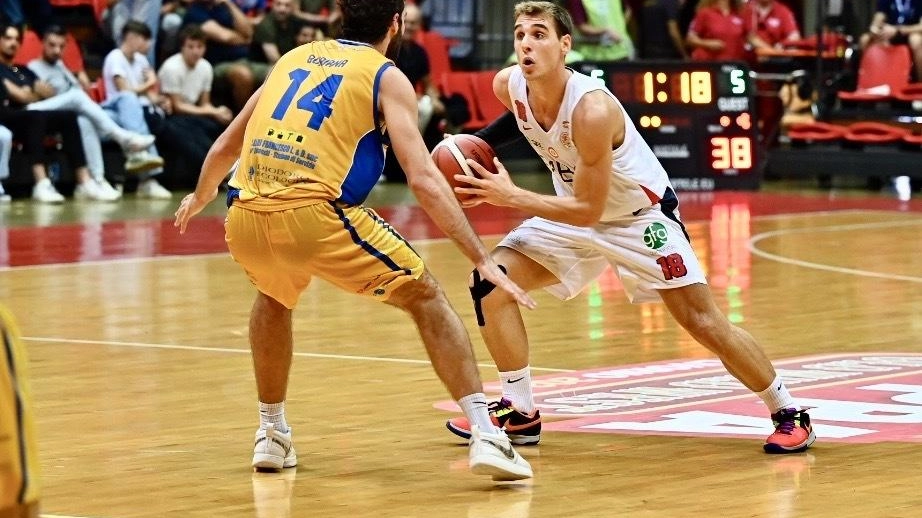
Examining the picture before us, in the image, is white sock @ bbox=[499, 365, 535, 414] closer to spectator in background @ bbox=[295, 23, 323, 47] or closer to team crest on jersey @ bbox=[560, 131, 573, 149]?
team crest on jersey @ bbox=[560, 131, 573, 149]

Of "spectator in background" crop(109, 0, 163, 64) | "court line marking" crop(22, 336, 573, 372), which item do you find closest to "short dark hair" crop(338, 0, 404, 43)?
"court line marking" crop(22, 336, 573, 372)

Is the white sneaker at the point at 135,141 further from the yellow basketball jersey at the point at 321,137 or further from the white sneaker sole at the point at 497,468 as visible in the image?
the white sneaker sole at the point at 497,468

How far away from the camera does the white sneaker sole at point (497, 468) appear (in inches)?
218

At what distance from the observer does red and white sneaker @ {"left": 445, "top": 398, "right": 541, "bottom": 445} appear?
6.48m

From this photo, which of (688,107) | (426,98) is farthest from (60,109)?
(688,107)

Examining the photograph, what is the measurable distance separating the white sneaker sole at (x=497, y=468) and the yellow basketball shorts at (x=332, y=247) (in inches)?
24.3

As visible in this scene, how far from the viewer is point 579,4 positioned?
2038cm

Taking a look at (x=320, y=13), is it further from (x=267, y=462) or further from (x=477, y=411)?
(x=477, y=411)

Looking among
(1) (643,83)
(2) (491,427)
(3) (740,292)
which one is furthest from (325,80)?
(1) (643,83)

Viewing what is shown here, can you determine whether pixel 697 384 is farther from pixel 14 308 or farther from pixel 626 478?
pixel 14 308

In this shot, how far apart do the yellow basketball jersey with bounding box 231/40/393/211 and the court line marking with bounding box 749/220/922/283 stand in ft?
21.4

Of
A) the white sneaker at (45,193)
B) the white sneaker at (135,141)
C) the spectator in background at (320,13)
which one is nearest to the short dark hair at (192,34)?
the white sneaker at (135,141)

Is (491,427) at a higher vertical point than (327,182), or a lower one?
lower

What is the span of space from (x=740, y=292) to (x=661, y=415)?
13.5ft
